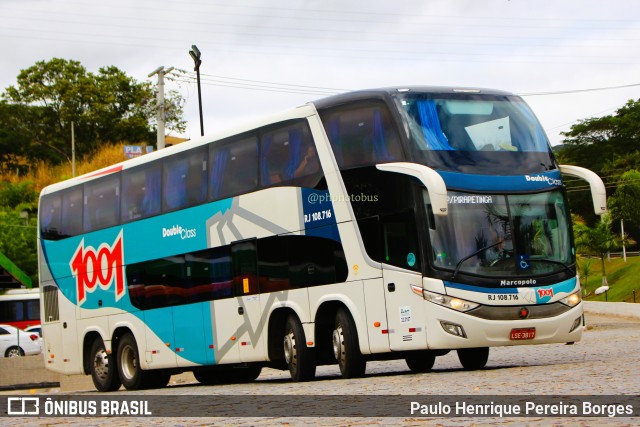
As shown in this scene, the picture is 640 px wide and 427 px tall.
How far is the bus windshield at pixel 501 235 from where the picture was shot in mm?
17875

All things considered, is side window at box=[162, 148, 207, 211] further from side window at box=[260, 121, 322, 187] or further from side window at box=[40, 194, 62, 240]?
side window at box=[40, 194, 62, 240]

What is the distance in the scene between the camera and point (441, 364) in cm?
2409

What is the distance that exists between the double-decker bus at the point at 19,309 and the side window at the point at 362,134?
44567 mm

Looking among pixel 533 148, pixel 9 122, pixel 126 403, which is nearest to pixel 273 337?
pixel 126 403

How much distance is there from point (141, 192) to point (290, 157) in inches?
204

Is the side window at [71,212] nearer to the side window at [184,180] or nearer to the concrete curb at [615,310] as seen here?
the side window at [184,180]

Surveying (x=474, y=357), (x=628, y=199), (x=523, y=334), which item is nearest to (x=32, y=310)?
Result: (x=474, y=357)

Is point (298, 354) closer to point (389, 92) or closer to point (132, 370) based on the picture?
point (389, 92)

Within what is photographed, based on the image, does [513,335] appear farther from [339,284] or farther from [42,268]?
[42,268]

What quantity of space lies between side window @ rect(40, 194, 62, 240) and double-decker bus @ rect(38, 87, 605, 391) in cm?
423

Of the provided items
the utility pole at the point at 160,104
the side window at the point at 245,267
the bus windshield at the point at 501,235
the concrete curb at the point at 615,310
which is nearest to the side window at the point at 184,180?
the side window at the point at 245,267

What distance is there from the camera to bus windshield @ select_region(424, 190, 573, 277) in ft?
58.6

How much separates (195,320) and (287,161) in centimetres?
428

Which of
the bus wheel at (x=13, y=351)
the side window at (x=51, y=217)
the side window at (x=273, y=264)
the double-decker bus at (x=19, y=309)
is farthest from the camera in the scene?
the double-decker bus at (x=19, y=309)
